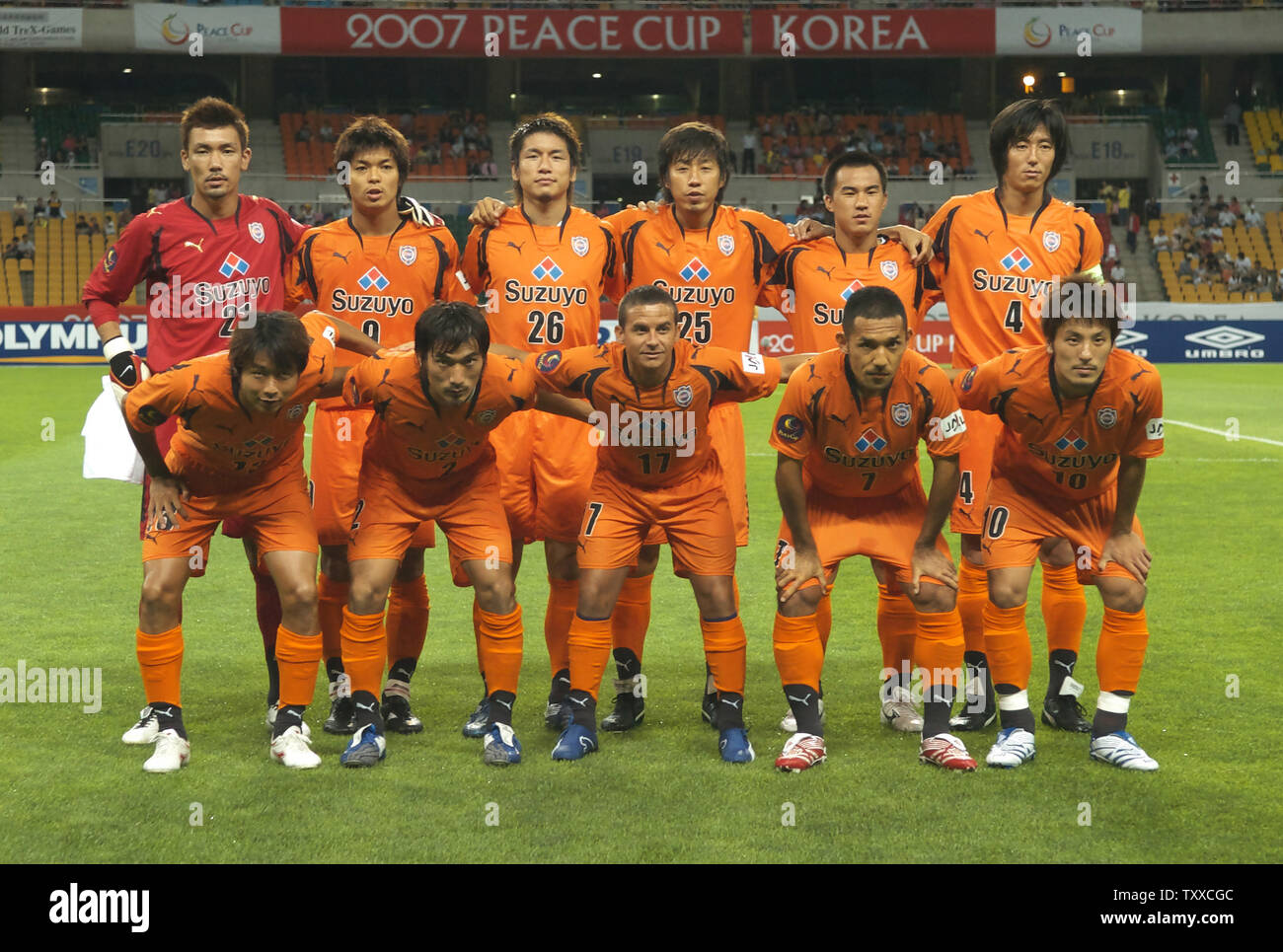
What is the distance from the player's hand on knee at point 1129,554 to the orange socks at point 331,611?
9.86 feet

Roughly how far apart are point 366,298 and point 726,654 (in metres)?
2.13

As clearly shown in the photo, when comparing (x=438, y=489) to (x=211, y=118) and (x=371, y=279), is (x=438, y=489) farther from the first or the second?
(x=211, y=118)

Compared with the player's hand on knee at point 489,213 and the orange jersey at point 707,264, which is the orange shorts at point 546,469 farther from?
the player's hand on knee at point 489,213

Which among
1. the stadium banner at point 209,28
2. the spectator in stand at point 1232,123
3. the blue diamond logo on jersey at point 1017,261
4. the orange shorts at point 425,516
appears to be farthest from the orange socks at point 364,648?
the spectator in stand at point 1232,123

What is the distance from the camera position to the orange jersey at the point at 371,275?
18.6 feet

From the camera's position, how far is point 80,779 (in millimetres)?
4664

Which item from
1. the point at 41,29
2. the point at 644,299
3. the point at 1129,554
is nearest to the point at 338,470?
the point at 644,299

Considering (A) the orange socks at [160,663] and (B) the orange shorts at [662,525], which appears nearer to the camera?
(A) the orange socks at [160,663]

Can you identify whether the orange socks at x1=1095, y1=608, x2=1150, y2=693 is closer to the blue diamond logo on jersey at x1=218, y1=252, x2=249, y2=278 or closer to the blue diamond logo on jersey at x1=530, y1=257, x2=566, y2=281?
the blue diamond logo on jersey at x1=530, y1=257, x2=566, y2=281

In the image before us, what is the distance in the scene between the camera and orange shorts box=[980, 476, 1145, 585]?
5.03 metres

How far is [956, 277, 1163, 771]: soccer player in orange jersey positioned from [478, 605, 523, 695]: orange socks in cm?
177

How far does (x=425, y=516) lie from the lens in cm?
514

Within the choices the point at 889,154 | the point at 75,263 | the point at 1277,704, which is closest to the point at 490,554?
the point at 1277,704

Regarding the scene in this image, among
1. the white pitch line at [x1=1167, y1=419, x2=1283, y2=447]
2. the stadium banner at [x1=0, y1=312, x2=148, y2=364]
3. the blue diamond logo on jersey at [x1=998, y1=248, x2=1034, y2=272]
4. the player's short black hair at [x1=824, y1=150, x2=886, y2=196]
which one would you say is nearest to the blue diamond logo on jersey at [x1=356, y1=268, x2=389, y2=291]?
the player's short black hair at [x1=824, y1=150, x2=886, y2=196]
